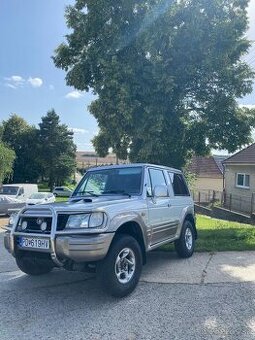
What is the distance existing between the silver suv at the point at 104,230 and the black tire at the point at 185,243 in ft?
2.73

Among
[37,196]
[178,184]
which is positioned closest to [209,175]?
[37,196]

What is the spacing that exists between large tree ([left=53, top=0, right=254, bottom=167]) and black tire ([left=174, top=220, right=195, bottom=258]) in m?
6.63

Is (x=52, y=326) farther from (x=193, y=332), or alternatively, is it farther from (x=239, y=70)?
(x=239, y=70)

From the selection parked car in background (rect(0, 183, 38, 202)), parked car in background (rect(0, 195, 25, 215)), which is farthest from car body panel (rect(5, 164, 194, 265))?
parked car in background (rect(0, 183, 38, 202))

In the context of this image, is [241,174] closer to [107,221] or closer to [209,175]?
[209,175]

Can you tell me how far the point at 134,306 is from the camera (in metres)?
4.90

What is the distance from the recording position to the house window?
26.2 m

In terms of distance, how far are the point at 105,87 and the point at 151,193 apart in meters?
9.12

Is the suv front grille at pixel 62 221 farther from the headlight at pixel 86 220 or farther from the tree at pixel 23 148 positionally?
the tree at pixel 23 148

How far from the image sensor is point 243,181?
2669cm

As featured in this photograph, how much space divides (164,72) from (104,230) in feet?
34.1

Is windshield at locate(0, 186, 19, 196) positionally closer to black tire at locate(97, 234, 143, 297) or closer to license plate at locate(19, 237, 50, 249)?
license plate at locate(19, 237, 50, 249)

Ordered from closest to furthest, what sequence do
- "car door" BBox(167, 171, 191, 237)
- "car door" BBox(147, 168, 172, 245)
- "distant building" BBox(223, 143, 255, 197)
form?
"car door" BBox(147, 168, 172, 245) → "car door" BBox(167, 171, 191, 237) → "distant building" BBox(223, 143, 255, 197)

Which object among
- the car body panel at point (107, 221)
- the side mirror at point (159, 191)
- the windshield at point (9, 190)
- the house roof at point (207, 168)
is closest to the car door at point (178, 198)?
the car body panel at point (107, 221)
